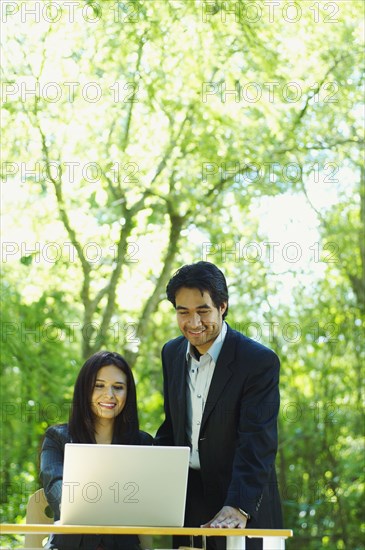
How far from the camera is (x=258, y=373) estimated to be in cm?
346

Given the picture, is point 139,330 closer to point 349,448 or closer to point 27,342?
point 27,342

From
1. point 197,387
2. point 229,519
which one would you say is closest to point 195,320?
point 197,387

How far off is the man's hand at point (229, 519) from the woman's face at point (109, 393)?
26.5 inches

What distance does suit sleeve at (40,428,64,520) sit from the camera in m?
3.30

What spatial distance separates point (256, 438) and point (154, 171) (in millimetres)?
4198

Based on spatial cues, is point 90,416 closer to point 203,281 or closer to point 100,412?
point 100,412

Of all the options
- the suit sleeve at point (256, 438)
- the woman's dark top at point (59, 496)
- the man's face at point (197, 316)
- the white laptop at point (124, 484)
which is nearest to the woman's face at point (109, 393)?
the woman's dark top at point (59, 496)

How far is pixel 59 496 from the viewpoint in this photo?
3268mm

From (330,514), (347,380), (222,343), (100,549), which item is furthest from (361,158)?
(100,549)

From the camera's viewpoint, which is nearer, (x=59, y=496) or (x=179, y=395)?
(x=59, y=496)

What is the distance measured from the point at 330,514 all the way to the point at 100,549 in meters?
4.83

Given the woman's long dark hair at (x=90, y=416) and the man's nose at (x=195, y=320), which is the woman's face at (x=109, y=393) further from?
the man's nose at (x=195, y=320)

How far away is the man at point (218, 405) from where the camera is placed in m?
3.34

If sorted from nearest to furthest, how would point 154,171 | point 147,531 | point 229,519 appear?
point 147,531
point 229,519
point 154,171
